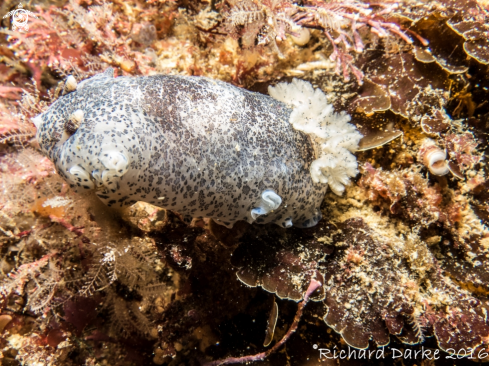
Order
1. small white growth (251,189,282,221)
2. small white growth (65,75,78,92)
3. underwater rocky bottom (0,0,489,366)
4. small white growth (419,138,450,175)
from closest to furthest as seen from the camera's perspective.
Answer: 1. small white growth (65,75,78,92)
2. small white growth (251,189,282,221)
3. underwater rocky bottom (0,0,489,366)
4. small white growth (419,138,450,175)

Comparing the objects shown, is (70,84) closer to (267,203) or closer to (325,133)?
(267,203)

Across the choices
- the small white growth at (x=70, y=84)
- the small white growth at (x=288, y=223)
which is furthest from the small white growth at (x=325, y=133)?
the small white growth at (x=70, y=84)

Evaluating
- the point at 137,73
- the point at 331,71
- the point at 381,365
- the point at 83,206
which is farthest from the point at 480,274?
the point at 137,73

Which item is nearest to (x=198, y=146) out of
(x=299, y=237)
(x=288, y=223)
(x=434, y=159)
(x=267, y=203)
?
(x=267, y=203)

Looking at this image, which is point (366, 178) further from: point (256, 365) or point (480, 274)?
point (256, 365)

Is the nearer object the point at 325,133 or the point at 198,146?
the point at 198,146

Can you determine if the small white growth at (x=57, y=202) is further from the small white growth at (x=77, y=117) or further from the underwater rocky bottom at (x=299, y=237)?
the small white growth at (x=77, y=117)

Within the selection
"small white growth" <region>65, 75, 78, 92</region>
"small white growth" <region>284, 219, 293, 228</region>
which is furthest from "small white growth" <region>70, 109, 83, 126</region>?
"small white growth" <region>284, 219, 293, 228</region>

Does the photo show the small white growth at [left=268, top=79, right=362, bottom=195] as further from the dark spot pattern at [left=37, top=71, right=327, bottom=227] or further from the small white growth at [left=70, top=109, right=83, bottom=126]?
the small white growth at [left=70, top=109, right=83, bottom=126]
